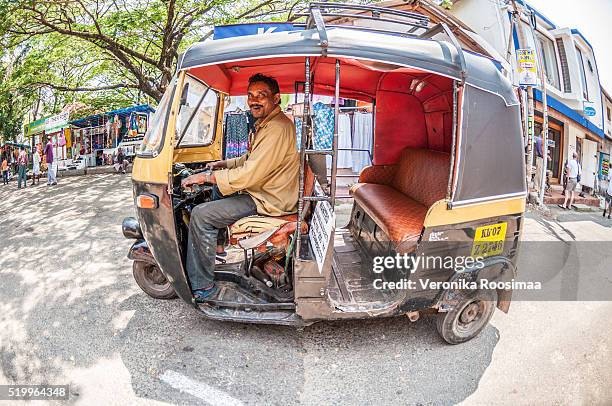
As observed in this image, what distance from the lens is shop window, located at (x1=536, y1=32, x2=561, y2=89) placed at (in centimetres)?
478

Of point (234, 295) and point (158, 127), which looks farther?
point (234, 295)

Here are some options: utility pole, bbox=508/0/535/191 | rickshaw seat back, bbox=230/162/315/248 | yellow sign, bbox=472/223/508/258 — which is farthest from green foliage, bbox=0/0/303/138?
yellow sign, bbox=472/223/508/258

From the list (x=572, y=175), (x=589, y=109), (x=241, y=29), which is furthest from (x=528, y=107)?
(x=241, y=29)

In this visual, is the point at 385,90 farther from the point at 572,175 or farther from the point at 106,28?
the point at 106,28

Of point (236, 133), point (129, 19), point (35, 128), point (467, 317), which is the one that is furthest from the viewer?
point (35, 128)

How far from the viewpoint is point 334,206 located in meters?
2.91

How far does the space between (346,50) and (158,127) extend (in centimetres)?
164

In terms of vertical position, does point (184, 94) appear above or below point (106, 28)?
below

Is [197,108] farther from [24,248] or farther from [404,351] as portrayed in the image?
[24,248]

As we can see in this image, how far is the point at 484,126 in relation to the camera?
3.12 m

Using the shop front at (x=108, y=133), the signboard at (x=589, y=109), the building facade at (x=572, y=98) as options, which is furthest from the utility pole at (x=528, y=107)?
the shop front at (x=108, y=133)

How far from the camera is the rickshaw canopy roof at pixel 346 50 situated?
272cm

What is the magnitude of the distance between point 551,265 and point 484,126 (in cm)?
375

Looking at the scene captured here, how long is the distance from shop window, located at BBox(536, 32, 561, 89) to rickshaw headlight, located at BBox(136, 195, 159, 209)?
445 centimetres
